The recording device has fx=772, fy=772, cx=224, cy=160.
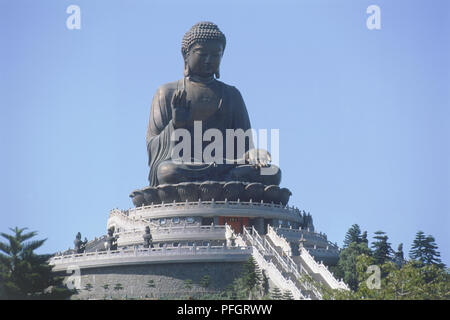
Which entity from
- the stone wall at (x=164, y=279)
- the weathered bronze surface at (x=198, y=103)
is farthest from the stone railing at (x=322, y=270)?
the weathered bronze surface at (x=198, y=103)

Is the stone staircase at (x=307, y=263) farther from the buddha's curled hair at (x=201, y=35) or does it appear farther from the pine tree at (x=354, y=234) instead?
the buddha's curled hair at (x=201, y=35)

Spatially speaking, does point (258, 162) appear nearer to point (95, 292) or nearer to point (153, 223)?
point (153, 223)

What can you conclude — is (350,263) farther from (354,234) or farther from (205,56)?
(205,56)

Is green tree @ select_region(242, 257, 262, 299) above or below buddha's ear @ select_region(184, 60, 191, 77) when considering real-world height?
below

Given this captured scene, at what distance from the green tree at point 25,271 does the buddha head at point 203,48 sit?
70.7ft

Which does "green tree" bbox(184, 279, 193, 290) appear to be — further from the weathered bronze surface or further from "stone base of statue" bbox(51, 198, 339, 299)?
the weathered bronze surface

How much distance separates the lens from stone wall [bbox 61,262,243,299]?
2800 cm

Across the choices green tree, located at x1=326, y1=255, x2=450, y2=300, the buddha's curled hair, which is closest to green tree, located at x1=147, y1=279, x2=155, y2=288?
green tree, located at x1=326, y1=255, x2=450, y2=300

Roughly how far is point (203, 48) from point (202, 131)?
14.9 ft

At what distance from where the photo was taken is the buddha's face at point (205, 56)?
137 ft

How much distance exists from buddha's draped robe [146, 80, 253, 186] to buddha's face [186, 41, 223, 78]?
1235 millimetres

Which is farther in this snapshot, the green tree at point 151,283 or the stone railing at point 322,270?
the green tree at point 151,283

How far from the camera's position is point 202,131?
41.3 m
